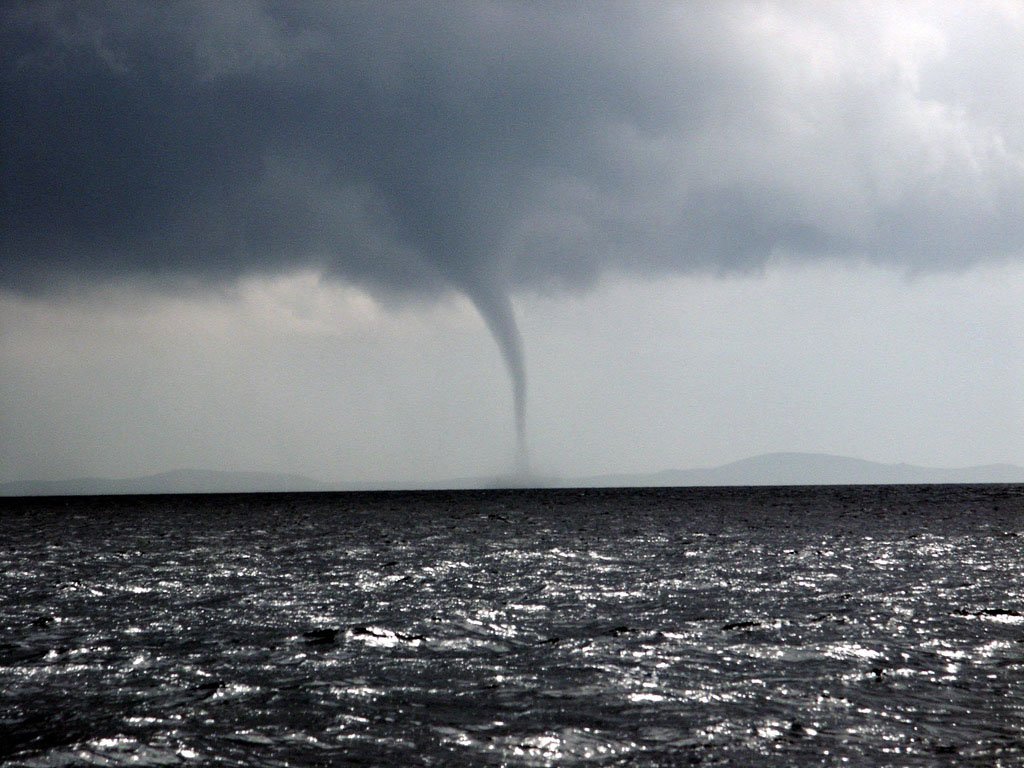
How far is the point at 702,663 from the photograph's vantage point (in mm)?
23219

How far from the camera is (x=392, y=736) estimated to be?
17078 mm

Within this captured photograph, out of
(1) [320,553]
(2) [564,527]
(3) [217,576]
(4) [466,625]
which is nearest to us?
(4) [466,625]

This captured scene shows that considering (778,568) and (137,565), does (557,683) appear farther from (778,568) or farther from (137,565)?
(137,565)

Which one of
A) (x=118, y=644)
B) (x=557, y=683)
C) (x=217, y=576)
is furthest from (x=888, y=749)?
(x=217, y=576)

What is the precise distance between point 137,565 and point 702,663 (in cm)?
4042

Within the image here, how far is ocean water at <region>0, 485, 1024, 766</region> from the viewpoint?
16375 millimetres

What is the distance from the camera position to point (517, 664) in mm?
23484

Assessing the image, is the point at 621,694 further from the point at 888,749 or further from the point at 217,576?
the point at 217,576

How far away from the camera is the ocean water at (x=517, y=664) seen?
645 inches

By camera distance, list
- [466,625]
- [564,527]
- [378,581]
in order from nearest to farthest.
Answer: [466,625]
[378,581]
[564,527]

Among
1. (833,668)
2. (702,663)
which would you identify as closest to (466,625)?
(702,663)

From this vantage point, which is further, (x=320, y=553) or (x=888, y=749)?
(x=320, y=553)

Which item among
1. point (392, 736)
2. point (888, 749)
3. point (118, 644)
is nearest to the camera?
point (888, 749)

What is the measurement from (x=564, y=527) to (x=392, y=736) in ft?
261
